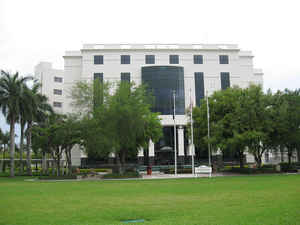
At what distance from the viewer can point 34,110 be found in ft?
152

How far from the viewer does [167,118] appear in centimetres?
6216

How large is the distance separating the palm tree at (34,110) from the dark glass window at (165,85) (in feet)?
69.4

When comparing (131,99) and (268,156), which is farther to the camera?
(268,156)

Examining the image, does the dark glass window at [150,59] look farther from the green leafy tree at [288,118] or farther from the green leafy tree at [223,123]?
the green leafy tree at [288,118]

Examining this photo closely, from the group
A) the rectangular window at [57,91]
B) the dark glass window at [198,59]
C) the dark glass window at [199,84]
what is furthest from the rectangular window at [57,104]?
the dark glass window at [198,59]

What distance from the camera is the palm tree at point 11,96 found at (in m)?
44.1

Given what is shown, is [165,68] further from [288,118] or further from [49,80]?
[49,80]

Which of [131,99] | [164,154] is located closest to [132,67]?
[164,154]

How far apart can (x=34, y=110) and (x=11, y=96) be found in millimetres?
3728

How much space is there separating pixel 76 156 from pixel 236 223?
60.3 meters

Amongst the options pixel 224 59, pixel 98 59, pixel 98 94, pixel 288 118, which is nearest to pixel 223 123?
pixel 288 118

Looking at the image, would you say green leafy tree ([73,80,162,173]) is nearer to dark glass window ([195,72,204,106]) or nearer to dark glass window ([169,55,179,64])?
dark glass window ([195,72,204,106])

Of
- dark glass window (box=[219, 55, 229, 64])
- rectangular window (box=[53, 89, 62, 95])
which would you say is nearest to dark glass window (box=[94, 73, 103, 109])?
dark glass window (box=[219, 55, 229, 64])

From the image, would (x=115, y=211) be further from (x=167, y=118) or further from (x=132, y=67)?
(x=132, y=67)
